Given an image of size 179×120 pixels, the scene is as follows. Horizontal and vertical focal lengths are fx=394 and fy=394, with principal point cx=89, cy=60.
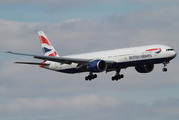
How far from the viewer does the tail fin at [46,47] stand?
7975 centimetres

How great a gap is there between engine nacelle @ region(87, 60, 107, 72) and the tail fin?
14.3 meters

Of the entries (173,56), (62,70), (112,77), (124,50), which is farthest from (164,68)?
(62,70)

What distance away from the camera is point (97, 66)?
66.1 m

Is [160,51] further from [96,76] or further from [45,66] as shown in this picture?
[45,66]

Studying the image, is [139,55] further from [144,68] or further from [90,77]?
[90,77]

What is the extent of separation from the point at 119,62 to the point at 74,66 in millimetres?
9490

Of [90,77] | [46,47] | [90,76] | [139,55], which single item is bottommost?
[90,77]

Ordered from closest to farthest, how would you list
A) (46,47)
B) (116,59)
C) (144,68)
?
(116,59) < (144,68) < (46,47)

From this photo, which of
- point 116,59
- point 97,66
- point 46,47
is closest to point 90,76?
point 97,66

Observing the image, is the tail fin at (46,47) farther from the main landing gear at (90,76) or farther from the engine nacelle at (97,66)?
the engine nacelle at (97,66)

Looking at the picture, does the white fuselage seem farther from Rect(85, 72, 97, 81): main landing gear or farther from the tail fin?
the tail fin

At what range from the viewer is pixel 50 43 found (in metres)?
81.3

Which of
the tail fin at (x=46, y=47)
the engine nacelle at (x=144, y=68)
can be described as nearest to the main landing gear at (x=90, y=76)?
the engine nacelle at (x=144, y=68)

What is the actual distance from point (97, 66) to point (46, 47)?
18.1m
